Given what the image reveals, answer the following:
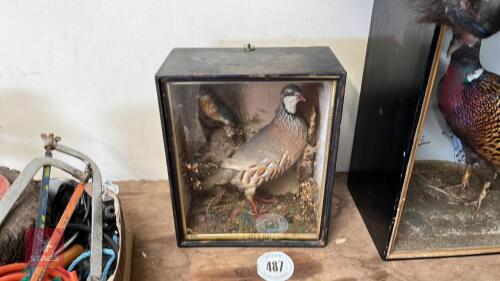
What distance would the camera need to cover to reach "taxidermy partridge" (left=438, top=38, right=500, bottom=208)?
532 mm

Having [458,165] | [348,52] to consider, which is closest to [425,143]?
[458,165]

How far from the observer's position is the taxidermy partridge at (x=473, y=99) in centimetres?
53

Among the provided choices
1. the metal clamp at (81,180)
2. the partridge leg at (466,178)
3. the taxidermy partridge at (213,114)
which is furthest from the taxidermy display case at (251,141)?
the partridge leg at (466,178)

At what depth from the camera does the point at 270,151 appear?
1.96 ft

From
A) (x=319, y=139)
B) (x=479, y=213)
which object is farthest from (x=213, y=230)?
(x=479, y=213)

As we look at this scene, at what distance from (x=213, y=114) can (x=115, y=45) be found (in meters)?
0.24

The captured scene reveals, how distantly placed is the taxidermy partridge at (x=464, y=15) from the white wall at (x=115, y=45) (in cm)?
22

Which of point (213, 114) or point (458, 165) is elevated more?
point (213, 114)

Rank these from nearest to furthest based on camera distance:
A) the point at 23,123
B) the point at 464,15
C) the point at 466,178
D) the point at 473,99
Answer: the point at 464,15, the point at 473,99, the point at 466,178, the point at 23,123

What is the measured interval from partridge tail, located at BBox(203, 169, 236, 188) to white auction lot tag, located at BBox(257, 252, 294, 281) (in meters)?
0.13

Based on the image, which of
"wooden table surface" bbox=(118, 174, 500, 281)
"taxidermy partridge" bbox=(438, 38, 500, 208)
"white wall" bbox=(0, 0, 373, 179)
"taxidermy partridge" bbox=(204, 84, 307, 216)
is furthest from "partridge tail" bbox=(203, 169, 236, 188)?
"taxidermy partridge" bbox=(438, 38, 500, 208)

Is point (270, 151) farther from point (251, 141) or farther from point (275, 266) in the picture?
point (275, 266)

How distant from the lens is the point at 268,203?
66 centimetres

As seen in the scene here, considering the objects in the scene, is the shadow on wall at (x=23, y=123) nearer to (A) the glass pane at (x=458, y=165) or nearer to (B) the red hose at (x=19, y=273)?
(B) the red hose at (x=19, y=273)
